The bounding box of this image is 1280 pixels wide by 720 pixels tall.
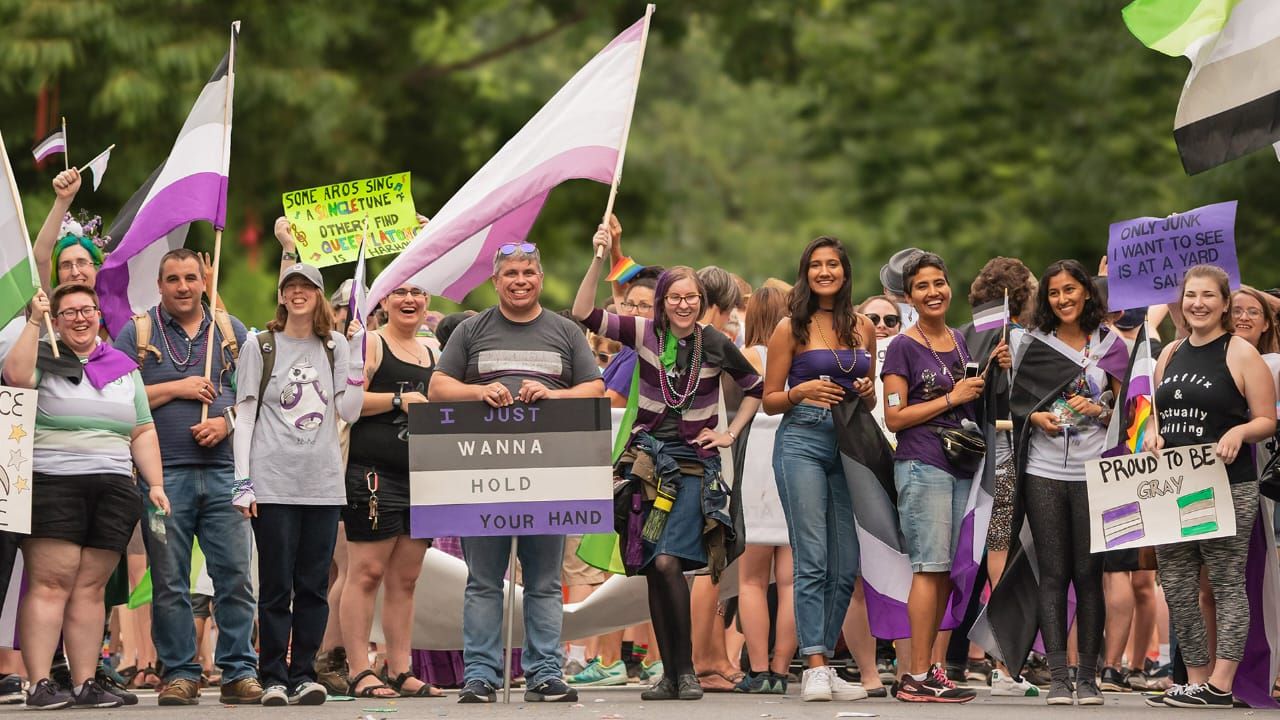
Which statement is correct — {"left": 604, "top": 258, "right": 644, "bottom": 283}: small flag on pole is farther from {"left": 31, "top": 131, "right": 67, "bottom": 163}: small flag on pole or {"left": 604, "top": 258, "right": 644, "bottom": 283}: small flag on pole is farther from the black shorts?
{"left": 31, "top": 131, "right": 67, "bottom": 163}: small flag on pole

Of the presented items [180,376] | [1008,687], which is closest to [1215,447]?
[1008,687]

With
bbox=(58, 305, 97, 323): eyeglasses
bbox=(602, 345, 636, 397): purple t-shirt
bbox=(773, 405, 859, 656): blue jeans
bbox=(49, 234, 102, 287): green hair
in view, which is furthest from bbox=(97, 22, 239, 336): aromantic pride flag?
bbox=(773, 405, 859, 656): blue jeans

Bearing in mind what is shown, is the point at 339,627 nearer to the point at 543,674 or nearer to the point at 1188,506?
the point at 543,674

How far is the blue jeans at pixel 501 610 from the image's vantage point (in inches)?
432

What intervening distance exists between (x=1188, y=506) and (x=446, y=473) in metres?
3.56

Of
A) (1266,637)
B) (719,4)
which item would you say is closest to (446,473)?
(1266,637)

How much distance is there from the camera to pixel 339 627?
12.6 metres

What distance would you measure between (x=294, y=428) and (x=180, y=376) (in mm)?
784

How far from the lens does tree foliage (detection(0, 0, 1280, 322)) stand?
2250 centimetres

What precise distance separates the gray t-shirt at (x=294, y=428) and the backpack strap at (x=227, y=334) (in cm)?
55

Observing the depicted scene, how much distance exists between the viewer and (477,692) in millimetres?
10883

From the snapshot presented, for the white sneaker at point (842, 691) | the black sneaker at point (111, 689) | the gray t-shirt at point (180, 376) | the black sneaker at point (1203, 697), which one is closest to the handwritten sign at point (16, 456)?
the gray t-shirt at point (180, 376)

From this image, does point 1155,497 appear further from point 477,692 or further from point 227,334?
point 227,334

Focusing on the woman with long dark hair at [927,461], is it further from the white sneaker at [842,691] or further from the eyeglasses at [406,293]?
the eyeglasses at [406,293]
